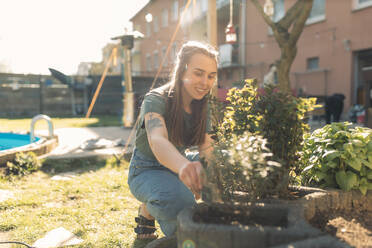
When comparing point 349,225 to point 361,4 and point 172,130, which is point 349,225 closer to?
point 172,130

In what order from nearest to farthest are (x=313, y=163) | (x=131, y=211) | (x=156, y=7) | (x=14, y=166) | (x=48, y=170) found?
(x=313, y=163) < (x=131, y=211) < (x=14, y=166) < (x=48, y=170) < (x=156, y=7)

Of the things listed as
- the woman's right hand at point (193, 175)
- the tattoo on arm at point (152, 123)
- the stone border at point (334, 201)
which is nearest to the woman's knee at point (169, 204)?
the tattoo on arm at point (152, 123)

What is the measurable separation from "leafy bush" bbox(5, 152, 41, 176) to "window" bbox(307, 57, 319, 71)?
37.0 ft

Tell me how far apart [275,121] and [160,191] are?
0.78m

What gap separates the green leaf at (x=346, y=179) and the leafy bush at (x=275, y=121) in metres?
0.31

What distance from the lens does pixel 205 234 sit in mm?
1180

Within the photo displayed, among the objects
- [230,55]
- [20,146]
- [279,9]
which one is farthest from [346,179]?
[230,55]

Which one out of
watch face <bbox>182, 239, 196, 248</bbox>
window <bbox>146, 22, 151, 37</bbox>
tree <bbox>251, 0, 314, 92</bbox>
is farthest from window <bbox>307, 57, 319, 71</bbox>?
window <bbox>146, 22, 151, 37</bbox>

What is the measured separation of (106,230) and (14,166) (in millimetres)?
2234

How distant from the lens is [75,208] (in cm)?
284

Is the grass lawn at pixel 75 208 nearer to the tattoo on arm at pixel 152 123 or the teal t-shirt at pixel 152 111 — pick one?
the teal t-shirt at pixel 152 111

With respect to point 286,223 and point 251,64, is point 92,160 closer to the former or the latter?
point 286,223

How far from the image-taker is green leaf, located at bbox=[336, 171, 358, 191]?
5.98 feet

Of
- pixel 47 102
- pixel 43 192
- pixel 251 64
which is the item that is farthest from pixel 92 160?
pixel 47 102
